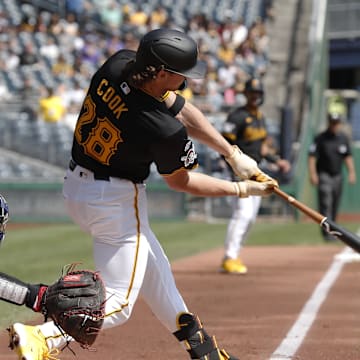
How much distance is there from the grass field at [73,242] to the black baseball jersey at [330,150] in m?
1.19

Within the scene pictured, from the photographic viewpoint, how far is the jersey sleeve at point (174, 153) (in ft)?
15.0

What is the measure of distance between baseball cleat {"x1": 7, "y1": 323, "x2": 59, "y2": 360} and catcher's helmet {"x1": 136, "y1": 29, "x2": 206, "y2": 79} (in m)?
1.40

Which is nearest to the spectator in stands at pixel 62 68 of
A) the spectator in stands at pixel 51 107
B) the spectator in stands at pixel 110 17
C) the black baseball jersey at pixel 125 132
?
the spectator in stands at pixel 51 107

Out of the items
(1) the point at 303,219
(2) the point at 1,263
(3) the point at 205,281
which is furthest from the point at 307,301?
(1) the point at 303,219

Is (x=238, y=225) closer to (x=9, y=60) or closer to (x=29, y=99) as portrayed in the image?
(x=29, y=99)

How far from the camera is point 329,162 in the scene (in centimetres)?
1485

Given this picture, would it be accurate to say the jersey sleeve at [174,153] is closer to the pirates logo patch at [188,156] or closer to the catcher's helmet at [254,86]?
the pirates logo patch at [188,156]

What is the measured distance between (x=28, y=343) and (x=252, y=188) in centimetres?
153

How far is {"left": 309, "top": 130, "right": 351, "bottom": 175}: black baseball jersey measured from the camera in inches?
582

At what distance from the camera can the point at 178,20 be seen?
2548cm

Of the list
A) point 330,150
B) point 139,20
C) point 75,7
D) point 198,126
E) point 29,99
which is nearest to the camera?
point 198,126

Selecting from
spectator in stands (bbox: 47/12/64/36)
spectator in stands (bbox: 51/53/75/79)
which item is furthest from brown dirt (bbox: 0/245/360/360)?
spectator in stands (bbox: 47/12/64/36)

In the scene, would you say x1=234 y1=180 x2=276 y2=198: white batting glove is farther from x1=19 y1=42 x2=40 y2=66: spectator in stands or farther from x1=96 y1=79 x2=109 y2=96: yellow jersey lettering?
x1=19 y1=42 x2=40 y2=66: spectator in stands

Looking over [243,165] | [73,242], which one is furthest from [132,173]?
[73,242]
